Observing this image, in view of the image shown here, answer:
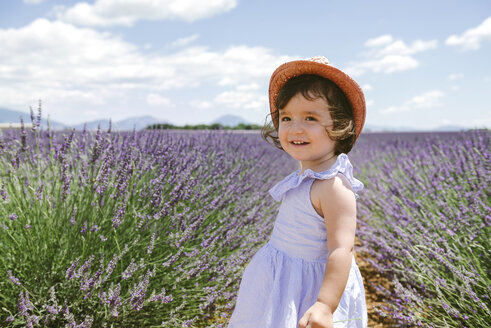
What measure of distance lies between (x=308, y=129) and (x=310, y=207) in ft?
0.82

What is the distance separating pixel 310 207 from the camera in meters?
1.19

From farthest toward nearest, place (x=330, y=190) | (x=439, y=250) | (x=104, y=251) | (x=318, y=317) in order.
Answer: (x=439, y=250)
(x=104, y=251)
(x=330, y=190)
(x=318, y=317)

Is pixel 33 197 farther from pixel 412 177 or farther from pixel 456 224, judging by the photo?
pixel 412 177

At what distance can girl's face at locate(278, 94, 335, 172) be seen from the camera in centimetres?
121

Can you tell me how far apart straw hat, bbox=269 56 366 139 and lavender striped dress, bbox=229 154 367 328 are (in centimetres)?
21

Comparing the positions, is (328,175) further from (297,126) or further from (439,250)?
(439,250)

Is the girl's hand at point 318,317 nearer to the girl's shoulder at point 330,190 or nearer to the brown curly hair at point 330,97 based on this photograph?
the girl's shoulder at point 330,190

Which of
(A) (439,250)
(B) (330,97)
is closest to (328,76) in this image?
(B) (330,97)

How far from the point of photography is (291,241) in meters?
1.24

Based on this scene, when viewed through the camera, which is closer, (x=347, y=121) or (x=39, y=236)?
(x=347, y=121)

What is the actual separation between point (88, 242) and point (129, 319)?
0.42m

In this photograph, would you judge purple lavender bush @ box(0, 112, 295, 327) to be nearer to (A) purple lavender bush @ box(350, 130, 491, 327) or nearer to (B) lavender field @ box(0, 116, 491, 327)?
(B) lavender field @ box(0, 116, 491, 327)

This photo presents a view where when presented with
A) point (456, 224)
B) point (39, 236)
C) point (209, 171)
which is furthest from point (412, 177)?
point (39, 236)

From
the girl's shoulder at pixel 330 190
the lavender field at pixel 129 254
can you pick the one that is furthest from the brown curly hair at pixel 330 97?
the lavender field at pixel 129 254
